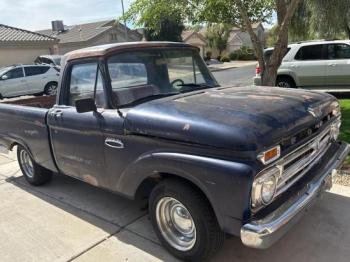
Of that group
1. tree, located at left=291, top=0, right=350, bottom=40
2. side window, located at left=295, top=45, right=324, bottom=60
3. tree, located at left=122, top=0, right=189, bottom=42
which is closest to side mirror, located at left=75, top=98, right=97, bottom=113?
tree, located at left=122, top=0, right=189, bottom=42

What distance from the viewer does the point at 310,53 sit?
38.4 ft

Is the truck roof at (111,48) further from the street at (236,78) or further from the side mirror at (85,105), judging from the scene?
the street at (236,78)

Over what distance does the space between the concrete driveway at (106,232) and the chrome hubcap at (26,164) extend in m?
0.48

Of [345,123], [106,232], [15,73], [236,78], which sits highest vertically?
[15,73]

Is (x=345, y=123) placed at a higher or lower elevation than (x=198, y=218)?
lower

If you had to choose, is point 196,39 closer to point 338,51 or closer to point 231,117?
point 338,51

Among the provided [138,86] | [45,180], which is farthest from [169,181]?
[45,180]

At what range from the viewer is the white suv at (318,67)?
440 inches

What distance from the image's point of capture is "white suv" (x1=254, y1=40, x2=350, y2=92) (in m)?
11.2

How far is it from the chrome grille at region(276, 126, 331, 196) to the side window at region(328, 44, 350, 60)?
824 cm

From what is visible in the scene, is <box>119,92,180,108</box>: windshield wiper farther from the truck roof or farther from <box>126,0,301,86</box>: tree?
<box>126,0,301,86</box>: tree

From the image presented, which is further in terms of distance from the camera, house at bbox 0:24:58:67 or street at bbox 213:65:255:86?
house at bbox 0:24:58:67

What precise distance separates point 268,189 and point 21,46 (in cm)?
2832

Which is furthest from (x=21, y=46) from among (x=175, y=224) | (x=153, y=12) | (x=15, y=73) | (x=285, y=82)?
(x=175, y=224)
